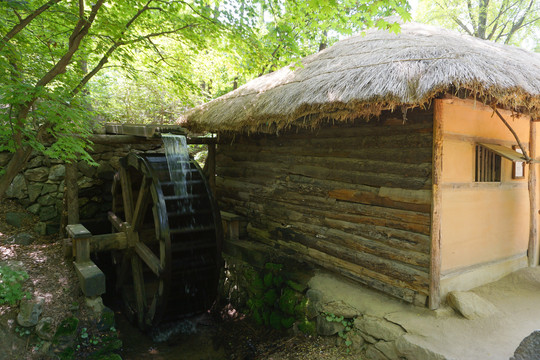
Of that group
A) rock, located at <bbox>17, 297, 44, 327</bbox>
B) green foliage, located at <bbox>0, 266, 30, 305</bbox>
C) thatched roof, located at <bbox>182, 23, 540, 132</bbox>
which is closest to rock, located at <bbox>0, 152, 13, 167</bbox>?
green foliage, located at <bbox>0, 266, 30, 305</bbox>

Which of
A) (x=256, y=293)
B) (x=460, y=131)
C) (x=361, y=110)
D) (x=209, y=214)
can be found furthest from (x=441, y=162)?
(x=209, y=214)

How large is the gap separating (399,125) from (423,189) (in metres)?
0.71

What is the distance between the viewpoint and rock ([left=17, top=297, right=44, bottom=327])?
3.62 m

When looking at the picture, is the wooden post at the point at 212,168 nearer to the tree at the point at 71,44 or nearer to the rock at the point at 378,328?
the tree at the point at 71,44

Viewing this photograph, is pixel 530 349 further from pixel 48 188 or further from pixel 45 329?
pixel 48 188

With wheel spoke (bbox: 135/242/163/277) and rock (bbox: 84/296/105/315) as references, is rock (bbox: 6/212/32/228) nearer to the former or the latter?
wheel spoke (bbox: 135/242/163/277)

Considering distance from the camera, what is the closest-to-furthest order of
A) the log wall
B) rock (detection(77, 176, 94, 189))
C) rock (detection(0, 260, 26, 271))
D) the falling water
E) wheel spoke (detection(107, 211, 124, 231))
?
1. the log wall
2. rock (detection(0, 260, 26, 271))
3. the falling water
4. wheel spoke (detection(107, 211, 124, 231))
5. rock (detection(77, 176, 94, 189))

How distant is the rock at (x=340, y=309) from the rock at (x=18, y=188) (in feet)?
17.3

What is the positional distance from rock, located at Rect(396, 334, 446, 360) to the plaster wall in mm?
851

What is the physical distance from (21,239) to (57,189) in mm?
1070

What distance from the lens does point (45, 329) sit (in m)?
3.62

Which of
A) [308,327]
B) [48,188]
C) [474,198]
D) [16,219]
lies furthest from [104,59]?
[474,198]

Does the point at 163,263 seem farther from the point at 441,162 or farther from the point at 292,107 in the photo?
the point at 441,162

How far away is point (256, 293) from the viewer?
179 inches
